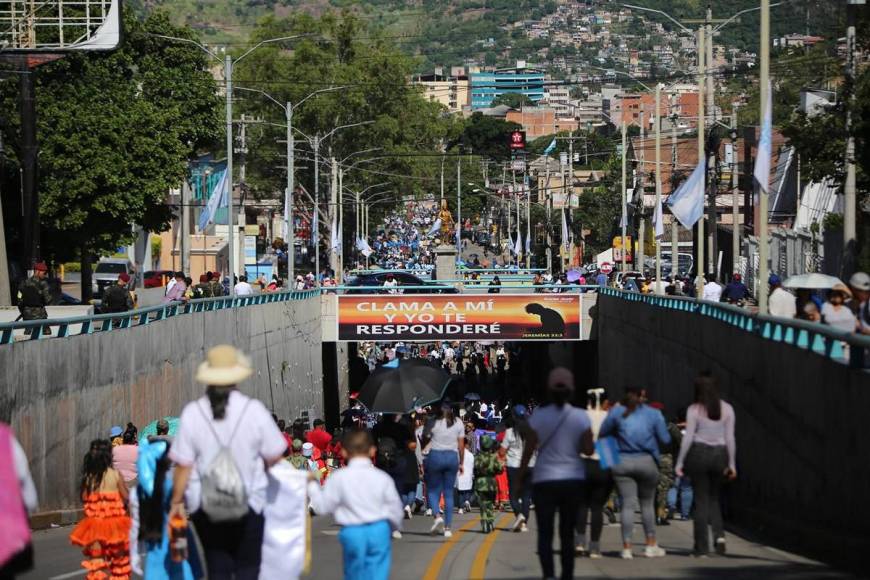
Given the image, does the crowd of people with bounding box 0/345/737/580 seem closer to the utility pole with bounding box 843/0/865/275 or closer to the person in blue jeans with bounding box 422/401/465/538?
the person in blue jeans with bounding box 422/401/465/538

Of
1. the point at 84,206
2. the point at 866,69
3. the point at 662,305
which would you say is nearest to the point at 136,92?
the point at 84,206

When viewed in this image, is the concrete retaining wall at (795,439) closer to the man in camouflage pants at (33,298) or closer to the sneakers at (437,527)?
the sneakers at (437,527)

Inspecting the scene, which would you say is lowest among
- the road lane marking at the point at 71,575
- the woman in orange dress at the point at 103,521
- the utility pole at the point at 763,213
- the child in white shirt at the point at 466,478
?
the child in white shirt at the point at 466,478

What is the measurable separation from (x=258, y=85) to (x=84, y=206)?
191 feet

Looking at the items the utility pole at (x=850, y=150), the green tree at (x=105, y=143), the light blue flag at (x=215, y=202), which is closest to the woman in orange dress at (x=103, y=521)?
the utility pole at (x=850, y=150)

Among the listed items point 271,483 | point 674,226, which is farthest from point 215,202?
point 271,483

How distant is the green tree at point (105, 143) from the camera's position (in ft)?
177

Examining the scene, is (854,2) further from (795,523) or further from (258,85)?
(258,85)

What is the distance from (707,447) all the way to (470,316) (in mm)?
42158

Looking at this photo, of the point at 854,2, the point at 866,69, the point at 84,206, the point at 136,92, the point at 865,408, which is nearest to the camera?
the point at 865,408

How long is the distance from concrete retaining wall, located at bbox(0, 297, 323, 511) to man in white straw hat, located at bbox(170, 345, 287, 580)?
1240 centimetres

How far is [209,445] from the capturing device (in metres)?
9.30

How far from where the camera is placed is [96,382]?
Result: 25.6 metres

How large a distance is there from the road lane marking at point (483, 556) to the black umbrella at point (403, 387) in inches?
235
